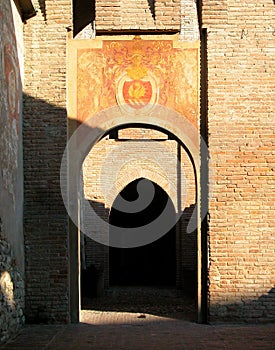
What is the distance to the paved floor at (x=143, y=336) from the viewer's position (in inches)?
288

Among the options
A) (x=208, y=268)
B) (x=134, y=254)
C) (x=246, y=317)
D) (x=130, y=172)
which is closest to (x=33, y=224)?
(x=208, y=268)

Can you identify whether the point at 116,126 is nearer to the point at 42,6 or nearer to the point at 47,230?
the point at 47,230

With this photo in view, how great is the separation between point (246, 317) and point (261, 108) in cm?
304

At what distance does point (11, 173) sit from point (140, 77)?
254 cm

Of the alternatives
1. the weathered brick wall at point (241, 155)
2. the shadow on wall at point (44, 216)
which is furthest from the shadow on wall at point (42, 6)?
the weathered brick wall at point (241, 155)

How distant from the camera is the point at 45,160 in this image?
923 centimetres

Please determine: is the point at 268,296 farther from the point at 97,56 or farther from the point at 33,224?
the point at 97,56

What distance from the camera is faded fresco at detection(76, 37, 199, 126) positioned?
9516mm

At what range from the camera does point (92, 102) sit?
31.1 feet

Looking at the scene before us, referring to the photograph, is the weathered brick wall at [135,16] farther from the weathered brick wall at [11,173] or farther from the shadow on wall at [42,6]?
the weathered brick wall at [11,173]

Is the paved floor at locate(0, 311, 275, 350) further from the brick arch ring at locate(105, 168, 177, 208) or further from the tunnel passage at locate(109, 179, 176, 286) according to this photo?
the tunnel passage at locate(109, 179, 176, 286)

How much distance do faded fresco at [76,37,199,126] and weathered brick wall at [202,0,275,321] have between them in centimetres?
45

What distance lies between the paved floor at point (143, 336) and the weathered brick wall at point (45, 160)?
542 millimetres

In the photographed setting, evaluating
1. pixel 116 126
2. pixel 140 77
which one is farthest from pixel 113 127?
pixel 140 77
